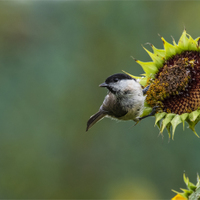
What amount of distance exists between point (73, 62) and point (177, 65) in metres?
4.91

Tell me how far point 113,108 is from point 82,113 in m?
3.68

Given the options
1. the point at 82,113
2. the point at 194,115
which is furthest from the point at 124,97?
the point at 82,113

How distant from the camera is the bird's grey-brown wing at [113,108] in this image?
3459mm

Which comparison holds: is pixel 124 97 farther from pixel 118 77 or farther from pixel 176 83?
pixel 176 83

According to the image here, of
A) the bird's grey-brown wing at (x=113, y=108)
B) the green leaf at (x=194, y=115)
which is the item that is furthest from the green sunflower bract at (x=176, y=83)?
the bird's grey-brown wing at (x=113, y=108)

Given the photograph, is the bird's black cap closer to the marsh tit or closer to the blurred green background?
the marsh tit

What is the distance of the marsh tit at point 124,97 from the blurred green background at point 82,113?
286 centimetres

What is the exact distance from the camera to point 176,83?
308cm

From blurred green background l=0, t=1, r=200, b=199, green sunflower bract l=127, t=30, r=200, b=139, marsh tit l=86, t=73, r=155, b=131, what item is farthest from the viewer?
blurred green background l=0, t=1, r=200, b=199

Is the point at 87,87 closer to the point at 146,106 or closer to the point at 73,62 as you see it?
the point at 73,62

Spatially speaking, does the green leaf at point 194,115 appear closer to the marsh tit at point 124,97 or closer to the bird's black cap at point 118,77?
the marsh tit at point 124,97

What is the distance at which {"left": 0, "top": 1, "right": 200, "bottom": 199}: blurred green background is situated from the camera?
6.61m

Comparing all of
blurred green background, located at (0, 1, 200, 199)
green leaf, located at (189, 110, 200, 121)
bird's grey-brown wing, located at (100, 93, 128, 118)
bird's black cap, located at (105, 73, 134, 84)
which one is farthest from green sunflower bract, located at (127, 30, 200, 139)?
blurred green background, located at (0, 1, 200, 199)

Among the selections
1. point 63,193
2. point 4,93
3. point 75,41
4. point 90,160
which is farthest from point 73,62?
point 63,193
